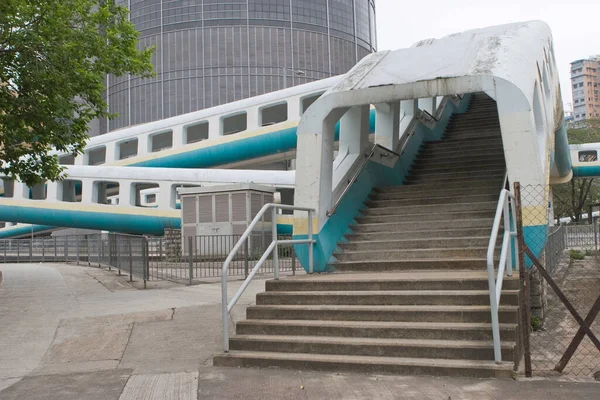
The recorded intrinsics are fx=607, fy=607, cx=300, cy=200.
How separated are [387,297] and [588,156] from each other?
2844 centimetres

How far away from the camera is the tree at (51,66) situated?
1120 centimetres

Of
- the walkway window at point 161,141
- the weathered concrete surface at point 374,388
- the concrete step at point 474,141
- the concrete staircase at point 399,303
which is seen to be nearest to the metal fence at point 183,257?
the concrete step at point 474,141

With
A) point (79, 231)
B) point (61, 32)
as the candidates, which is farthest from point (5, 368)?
point (79, 231)

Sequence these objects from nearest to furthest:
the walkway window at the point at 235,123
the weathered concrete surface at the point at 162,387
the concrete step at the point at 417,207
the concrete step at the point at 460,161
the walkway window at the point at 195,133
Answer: the weathered concrete surface at the point at 162,387
the concrete step at the point at 417,207
the concrete step at the point at 460,161
the walkway window at the point at 235,123
the walkway window at the point at 195,133

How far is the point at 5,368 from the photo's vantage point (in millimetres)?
7273

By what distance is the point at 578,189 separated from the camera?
177 ft

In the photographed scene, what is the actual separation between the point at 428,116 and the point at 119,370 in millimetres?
10539

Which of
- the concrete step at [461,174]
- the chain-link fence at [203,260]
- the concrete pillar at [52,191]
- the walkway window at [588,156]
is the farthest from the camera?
the walkway window at [588,156]

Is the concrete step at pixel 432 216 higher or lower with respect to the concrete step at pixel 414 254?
higher

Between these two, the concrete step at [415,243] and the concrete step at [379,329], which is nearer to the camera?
the concrete step at [379,329]

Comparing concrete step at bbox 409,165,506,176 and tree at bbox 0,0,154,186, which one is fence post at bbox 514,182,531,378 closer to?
concrete step at bbox 409,165,506,176

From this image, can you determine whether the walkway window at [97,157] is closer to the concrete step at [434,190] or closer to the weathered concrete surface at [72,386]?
the concrete step at [434,190]

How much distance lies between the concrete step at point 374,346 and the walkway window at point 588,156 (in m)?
28.8

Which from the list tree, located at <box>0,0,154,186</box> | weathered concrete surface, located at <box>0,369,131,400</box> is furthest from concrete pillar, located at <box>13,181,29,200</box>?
weathered concrete surface, located at <box>0,369,131,400</box>
